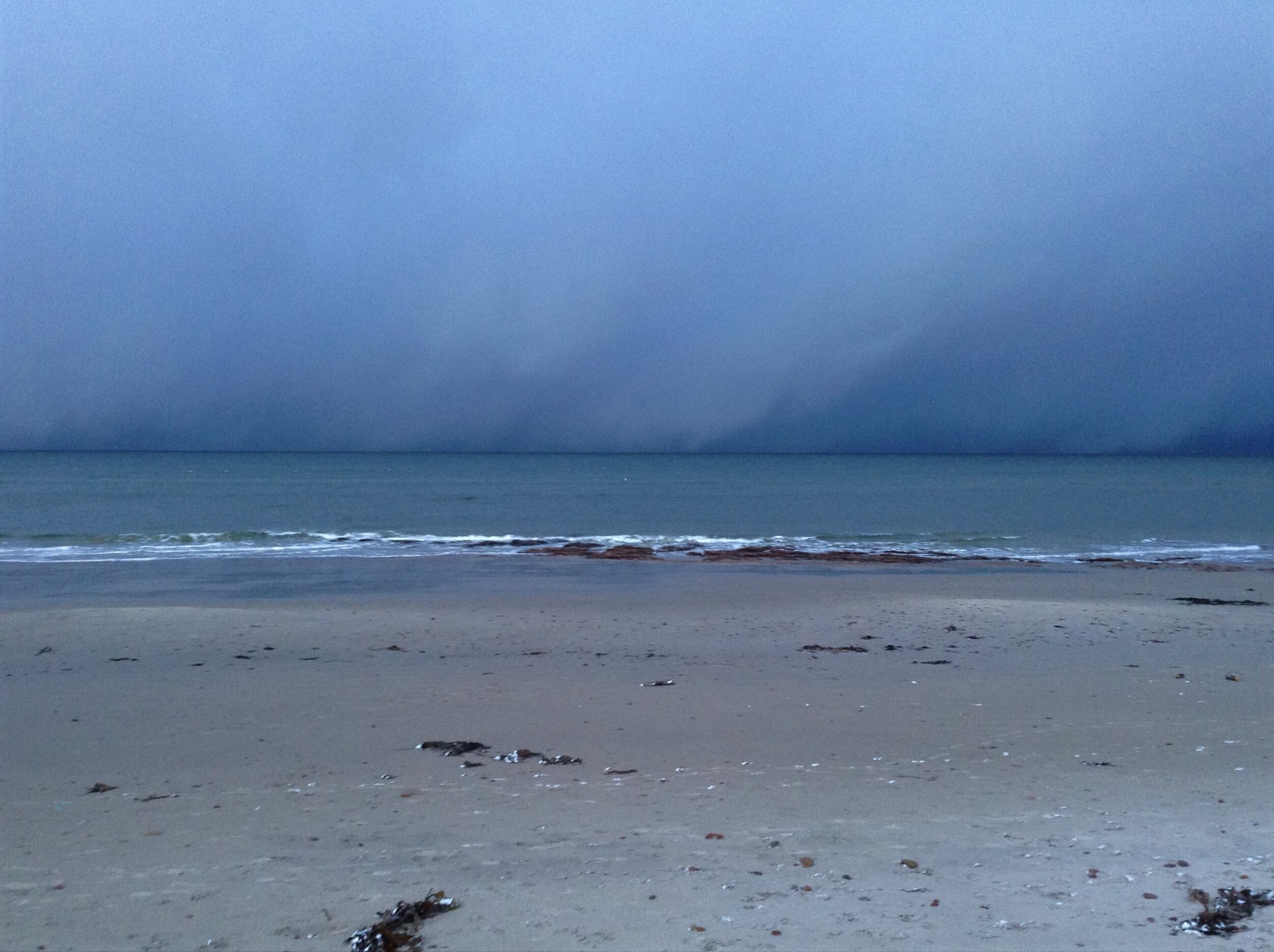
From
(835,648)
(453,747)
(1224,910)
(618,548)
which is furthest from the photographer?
(618,548)

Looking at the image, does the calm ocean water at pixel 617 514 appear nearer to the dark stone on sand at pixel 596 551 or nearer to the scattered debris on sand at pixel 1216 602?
the dark stone on sand at pixel 596 551

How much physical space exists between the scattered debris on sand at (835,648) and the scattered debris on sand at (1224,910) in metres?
7.16

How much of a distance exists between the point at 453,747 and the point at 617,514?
131 feet

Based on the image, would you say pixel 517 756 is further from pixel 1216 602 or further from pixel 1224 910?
pixel 1216 602

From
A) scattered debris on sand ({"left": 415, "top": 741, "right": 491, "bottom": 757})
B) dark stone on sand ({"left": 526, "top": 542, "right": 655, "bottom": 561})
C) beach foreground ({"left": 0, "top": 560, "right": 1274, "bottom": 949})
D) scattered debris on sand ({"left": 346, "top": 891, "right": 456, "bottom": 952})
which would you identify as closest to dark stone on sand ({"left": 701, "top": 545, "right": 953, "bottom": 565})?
dark stone on sand ({"left": 526, "top": 542, "right": 655, "bottom": 561})

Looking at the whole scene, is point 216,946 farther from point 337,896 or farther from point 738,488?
point 738,488

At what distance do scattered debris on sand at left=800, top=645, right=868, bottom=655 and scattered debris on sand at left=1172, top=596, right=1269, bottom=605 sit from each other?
890cm

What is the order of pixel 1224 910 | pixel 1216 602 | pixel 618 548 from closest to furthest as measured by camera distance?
pixel 1224 910
pixel 1216 602
pixel 618 548

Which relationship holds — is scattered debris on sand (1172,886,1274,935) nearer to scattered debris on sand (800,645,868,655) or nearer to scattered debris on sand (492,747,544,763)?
scattered debris on sand (492,747,544,763)

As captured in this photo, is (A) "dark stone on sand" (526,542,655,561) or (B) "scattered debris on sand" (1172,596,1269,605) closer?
(B) "scattered debris on sand" (1172,596,1269,605)

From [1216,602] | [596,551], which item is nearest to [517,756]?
[1216,602]

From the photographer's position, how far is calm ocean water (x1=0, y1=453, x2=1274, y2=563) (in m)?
30.5

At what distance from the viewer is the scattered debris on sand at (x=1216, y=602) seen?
17250mm

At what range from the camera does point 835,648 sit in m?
12.2
